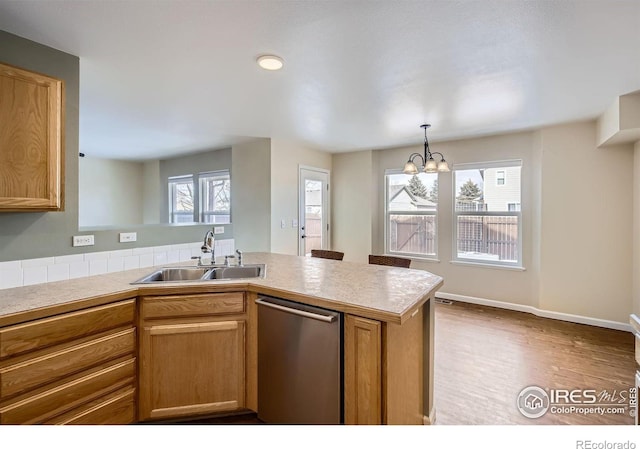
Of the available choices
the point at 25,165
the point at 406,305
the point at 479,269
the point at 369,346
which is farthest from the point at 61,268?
the point at 479,269

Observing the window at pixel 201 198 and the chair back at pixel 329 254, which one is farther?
the window at pixel 201 198

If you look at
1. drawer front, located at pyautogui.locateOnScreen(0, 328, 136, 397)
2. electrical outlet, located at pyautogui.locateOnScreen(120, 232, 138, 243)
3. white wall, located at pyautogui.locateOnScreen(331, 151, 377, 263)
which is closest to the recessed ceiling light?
electrical outlet, located at pyautogui.locateOnScreen(120, 232, 138, 243)

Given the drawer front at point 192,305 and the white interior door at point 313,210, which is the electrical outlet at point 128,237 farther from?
the white interior door at point 313,210

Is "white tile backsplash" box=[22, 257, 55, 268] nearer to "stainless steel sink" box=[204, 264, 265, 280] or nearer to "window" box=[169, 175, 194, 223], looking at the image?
"stainless steel sink" box=[204, 264, 265, 280]

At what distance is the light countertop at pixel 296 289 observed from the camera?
4.76ft

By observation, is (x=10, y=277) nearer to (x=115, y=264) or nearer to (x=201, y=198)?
(x=115, y=264)

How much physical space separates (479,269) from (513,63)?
300cm

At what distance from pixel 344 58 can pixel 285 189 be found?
8.56ft

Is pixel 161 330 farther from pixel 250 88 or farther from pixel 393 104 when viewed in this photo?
pixel 393 104

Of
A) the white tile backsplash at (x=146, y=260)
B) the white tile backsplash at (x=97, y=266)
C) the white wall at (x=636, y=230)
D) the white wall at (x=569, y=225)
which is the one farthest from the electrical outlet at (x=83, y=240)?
the white wall at (x=636, y=230)

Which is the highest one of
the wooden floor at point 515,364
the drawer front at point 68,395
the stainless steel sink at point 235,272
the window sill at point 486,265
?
the stainless steel sink at point 235,272

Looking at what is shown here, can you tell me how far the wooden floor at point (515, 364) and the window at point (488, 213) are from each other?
955 mm

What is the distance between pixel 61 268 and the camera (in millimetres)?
2051

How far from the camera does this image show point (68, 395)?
1.54 m
